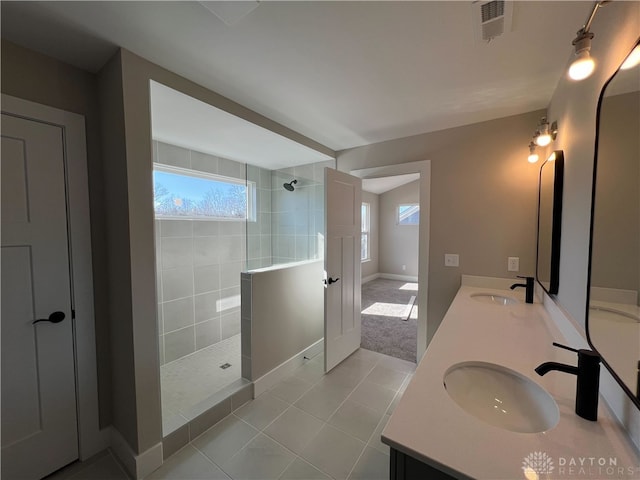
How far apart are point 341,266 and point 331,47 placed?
1.85m

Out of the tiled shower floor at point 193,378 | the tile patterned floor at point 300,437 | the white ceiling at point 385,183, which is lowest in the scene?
the tile patterned floor at point 300,437

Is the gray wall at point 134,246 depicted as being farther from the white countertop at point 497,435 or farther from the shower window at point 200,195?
the white countertop at point 497,435

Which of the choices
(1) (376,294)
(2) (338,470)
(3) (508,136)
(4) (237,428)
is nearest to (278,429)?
(4) (237,428)

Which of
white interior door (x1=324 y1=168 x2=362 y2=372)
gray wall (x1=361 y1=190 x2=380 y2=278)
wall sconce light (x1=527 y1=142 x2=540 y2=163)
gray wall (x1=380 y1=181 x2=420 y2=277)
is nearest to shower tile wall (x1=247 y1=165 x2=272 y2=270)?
white interior door (x1=324 y1=168 x2=362 y2=372)

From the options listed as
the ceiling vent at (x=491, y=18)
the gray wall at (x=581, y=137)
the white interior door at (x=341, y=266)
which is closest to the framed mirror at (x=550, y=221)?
the gray wall at (x=581, y=137)

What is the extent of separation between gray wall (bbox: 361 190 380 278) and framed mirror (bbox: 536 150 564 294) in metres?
4.96

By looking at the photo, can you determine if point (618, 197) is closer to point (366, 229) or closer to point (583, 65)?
point (583, 65)

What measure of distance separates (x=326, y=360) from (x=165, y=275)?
73.1 inches

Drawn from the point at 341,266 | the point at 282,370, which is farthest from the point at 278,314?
the point at 341,266

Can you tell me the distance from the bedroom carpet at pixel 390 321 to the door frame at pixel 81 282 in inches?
98.2

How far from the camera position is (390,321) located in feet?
13.0

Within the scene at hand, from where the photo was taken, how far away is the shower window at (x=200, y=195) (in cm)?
263

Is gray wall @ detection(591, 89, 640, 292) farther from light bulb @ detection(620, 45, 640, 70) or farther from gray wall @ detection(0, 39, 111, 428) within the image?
gray wall @ detection(0, 39, 111, 428)

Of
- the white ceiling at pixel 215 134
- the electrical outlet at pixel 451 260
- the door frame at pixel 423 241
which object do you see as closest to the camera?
the white ceiling at pixel 215 134
